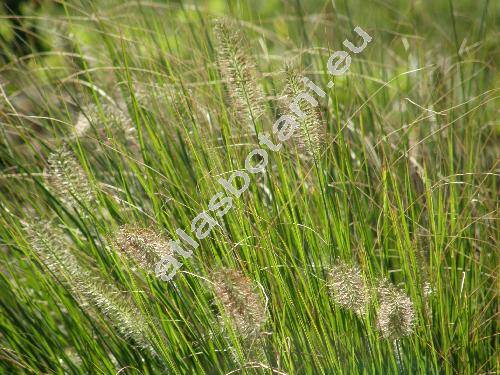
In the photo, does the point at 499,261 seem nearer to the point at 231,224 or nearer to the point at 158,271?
the point at 231,224

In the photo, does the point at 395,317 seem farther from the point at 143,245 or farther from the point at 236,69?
the point at 236,69

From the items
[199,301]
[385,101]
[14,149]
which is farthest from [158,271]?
[385,101]

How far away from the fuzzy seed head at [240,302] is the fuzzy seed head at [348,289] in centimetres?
19

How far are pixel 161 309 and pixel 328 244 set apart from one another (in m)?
0.50

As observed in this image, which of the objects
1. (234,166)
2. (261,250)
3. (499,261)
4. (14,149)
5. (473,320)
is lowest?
(473,320)

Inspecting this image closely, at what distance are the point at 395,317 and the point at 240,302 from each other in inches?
15.2

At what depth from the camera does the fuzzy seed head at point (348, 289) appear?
184cm

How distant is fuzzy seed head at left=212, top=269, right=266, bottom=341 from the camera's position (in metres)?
1.73

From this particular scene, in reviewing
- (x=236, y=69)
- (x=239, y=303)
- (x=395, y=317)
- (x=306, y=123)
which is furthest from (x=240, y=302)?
(x=236, y=69)

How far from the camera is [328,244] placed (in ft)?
6.52

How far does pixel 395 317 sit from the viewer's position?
183 centimetres

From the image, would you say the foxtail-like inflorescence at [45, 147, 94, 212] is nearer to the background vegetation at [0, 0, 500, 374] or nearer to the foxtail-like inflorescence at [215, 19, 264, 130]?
the background vegetation at [0, 0, 500, 374]

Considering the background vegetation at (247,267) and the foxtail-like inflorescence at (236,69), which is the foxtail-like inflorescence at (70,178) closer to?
the background vegetation at (247,267)

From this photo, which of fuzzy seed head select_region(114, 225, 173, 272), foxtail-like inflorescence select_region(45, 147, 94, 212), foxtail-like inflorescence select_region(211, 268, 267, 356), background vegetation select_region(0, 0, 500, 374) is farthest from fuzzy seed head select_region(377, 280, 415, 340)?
foxtail-like inflorescence select_region(45, 147, 94, 212)
